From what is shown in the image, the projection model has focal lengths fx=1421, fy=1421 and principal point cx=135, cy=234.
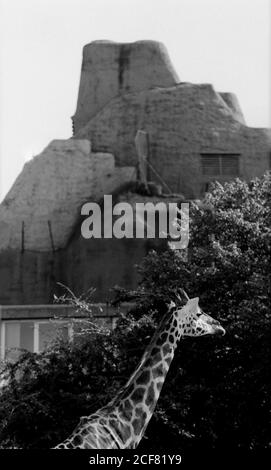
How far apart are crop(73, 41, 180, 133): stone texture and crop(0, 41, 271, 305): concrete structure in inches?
1.7

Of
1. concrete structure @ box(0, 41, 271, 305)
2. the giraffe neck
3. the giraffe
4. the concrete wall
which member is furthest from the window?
the giraffe neck

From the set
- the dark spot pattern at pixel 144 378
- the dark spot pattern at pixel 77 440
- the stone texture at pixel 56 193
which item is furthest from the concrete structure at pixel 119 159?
the dark spot pattern at pixel 77 440

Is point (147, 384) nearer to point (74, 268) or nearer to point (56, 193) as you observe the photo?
point (74, 268)

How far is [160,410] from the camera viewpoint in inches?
1191

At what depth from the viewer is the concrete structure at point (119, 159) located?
188 feet

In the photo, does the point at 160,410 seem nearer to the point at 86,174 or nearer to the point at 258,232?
the point at 258,232

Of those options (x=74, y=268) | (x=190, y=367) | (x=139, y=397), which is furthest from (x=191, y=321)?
(x=74, y=268)

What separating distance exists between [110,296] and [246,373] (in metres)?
22.2

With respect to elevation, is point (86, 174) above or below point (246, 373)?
above

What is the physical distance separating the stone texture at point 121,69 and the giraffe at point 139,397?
36.2m

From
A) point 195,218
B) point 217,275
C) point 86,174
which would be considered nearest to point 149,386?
point 217,275

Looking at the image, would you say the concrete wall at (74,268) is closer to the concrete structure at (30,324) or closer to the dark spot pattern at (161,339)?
the concrete structure at (30,324)

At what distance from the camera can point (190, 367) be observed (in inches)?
1256

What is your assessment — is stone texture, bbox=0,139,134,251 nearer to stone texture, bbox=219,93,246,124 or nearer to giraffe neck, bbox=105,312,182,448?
stone texture, bbox=219,93,246,124
